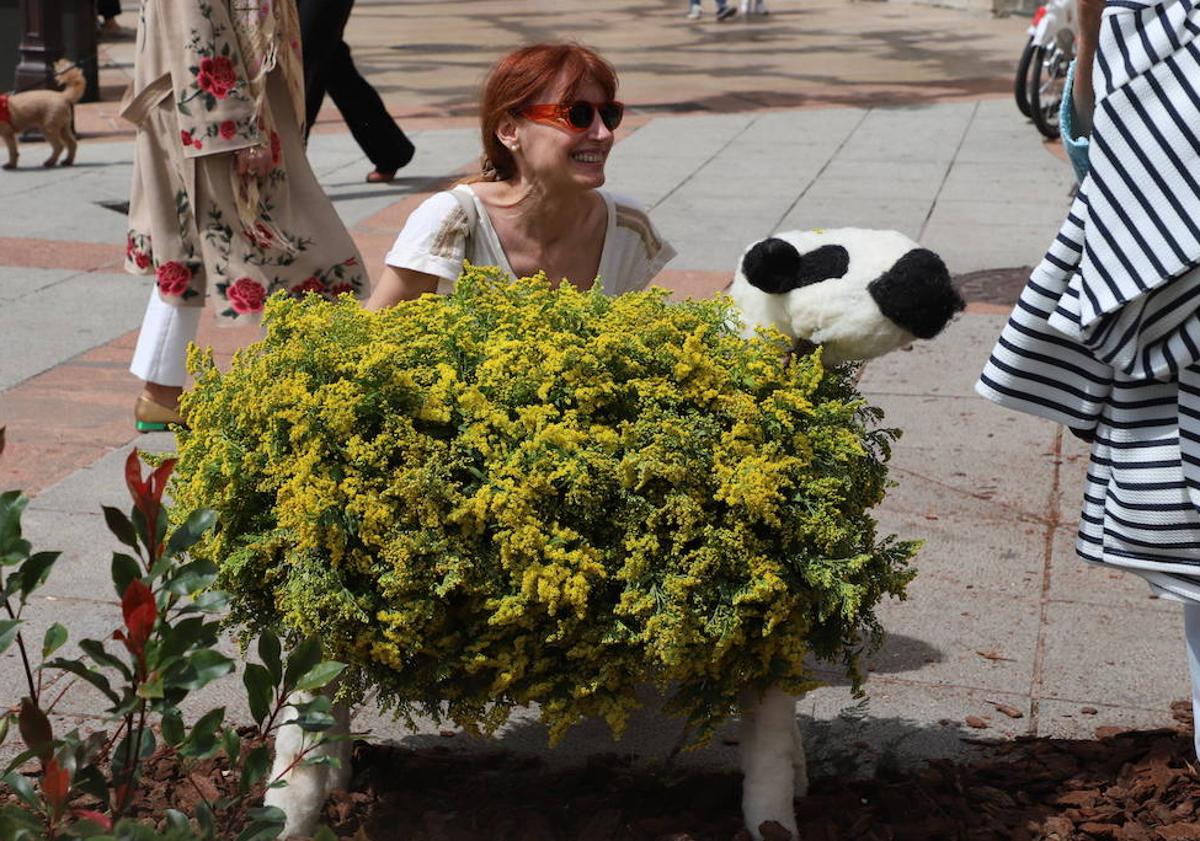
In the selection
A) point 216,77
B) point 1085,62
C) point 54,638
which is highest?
point 1085,62

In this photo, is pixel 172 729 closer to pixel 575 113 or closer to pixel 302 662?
pixel 302 662

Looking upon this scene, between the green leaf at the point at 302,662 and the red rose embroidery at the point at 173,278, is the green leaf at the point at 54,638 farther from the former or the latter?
the red rose embroidery at the point at 173,278

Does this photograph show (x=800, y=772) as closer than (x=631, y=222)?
Yes

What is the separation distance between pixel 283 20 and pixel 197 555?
298 cm

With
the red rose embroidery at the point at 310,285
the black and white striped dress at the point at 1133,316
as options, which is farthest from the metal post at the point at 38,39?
the black and white striped dress at the point at 1133,316

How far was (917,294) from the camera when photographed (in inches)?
117

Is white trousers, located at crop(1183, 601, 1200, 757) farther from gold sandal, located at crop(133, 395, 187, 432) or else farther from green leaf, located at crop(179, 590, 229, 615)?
gold sandal, located at crop(133, 395, 187, 432)

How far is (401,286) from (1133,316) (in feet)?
5.59

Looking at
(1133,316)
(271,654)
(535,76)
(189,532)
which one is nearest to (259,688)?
(271,654)

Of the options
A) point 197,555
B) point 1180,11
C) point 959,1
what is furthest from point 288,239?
point 959,1

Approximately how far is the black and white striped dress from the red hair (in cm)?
126

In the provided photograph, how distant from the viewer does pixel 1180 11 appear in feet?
8.27

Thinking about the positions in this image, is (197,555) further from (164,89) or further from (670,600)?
(164,89)

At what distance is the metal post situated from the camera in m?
13.6
